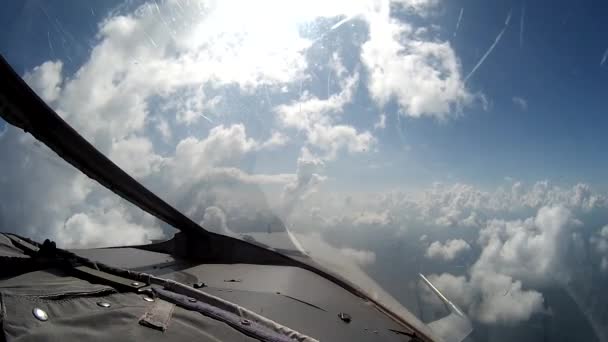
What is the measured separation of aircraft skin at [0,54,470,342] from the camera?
134 cm

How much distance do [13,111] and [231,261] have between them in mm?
2896

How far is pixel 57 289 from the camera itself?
158 centimetres

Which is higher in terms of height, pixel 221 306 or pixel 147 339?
pixel 221 306

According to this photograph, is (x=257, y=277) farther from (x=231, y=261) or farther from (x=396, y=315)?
(x=396, y=315)

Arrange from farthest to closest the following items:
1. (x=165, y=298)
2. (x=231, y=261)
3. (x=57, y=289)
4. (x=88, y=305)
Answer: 1. (x=231, y=261)
2. (x=165, y=298)
3. (x=57, y=289)
4. (x=88, y=305)

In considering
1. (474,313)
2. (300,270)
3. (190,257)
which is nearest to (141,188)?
(190,257)

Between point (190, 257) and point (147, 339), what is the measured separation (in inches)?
127

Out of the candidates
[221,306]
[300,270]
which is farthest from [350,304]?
[221,306]

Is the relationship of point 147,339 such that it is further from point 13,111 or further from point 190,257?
point 190,257

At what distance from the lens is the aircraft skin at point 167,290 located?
1.34 meters

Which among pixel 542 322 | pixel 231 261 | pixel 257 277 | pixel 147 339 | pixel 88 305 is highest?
pixel 542 322

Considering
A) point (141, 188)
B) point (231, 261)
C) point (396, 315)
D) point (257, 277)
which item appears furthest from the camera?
point (231, 261)

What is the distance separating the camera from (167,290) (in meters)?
1.95

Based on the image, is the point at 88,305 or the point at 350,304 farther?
the point at 350,304
